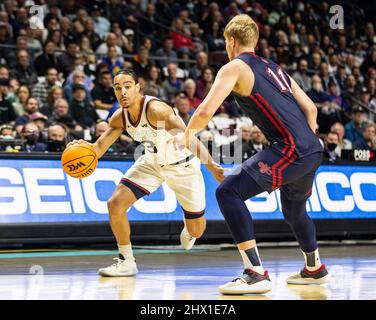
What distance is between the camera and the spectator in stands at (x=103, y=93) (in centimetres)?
1622

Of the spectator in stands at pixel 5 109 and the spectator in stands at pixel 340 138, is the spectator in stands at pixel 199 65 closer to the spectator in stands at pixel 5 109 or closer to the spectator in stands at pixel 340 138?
the spectator in stands at pixel 340 138

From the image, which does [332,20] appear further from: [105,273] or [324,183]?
[105,273]

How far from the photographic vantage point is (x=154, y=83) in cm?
1722

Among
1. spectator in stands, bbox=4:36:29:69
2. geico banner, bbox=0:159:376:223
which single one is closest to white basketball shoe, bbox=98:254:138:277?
geico banner, bbox=0:159:376:223

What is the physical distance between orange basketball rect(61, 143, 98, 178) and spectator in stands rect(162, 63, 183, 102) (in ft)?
27.9

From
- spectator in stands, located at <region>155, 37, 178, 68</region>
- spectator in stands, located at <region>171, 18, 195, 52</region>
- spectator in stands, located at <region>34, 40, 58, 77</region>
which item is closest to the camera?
spectator in stands, located at <region>34, 40, 58, 77</region>

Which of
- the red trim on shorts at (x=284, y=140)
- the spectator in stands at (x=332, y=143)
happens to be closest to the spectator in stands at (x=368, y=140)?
the spectator in stands at (x=332, y=143)

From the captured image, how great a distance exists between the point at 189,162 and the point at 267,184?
257 cm

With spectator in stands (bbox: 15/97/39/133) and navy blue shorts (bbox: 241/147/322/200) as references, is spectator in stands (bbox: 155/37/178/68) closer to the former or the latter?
spectator in stands (bbox: 15/97/39/133)

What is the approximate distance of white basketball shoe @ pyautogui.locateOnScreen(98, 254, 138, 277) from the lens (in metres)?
8.82

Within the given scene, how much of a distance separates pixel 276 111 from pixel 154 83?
10.2 m

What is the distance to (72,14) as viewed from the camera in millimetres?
18188

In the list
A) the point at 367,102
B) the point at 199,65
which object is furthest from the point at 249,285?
the point at 367,102
